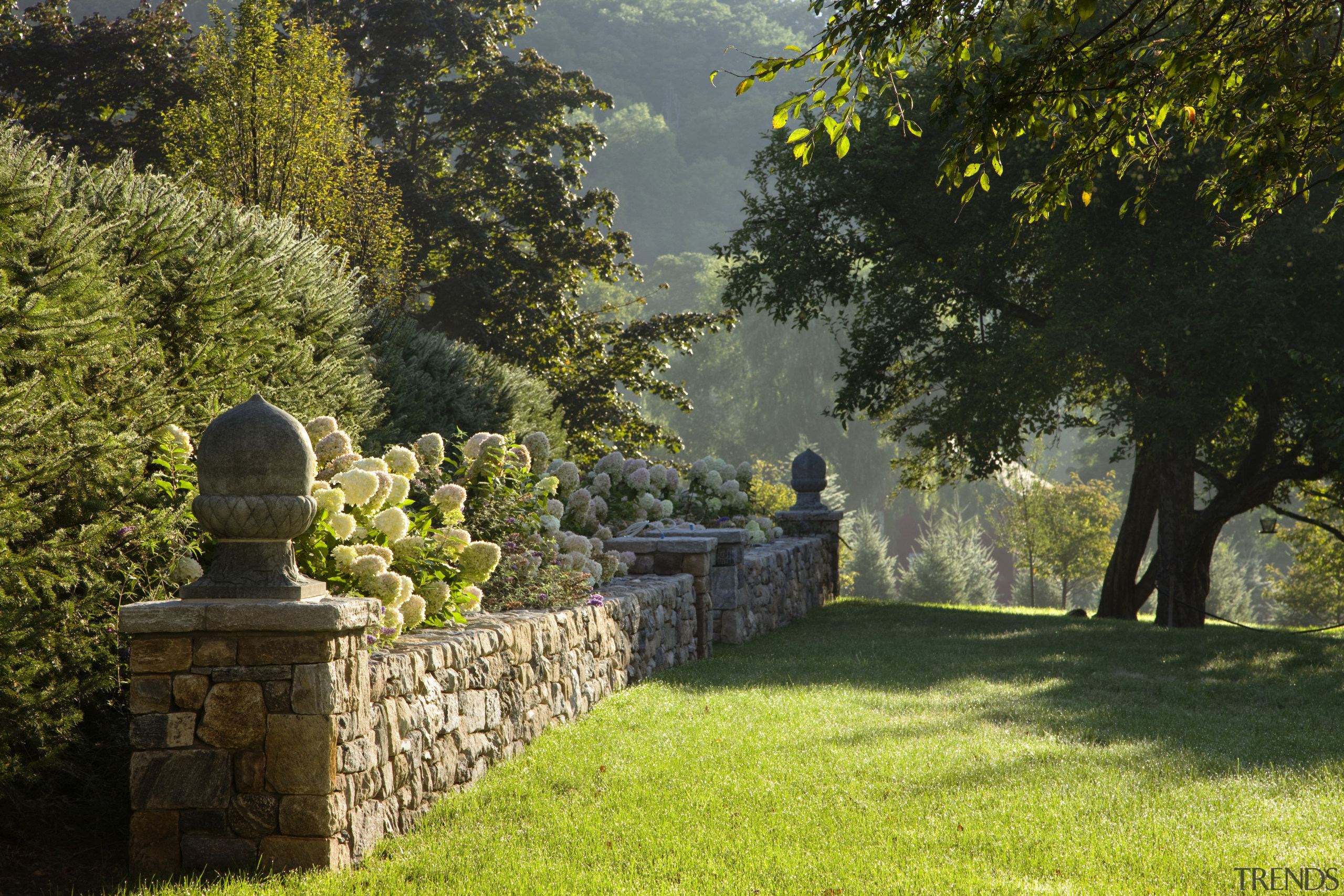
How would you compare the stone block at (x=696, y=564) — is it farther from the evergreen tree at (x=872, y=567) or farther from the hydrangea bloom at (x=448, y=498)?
the evergreen tree at (x=872, y=567)

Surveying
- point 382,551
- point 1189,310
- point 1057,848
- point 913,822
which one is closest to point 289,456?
point 382,551

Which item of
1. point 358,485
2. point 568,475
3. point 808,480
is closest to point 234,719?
point 358,485

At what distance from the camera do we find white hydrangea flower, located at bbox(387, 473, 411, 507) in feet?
17.3

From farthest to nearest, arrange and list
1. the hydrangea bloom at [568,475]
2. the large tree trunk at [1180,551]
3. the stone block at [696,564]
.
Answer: the large tree trunk at [1180,551] → the stone block at [696,564] → the hydrangea bloom at [568,475]

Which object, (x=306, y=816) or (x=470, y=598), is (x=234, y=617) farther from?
(x=470, y=598)

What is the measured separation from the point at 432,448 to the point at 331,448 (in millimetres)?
1617

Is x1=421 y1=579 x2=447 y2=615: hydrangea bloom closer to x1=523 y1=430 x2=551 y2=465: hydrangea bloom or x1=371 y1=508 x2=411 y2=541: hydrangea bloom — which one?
x1=371 y1=508 x2=411 y2=541: hydrangea bloom

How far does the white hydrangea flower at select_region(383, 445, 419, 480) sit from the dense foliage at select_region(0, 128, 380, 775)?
3.23ft

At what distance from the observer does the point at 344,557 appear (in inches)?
187

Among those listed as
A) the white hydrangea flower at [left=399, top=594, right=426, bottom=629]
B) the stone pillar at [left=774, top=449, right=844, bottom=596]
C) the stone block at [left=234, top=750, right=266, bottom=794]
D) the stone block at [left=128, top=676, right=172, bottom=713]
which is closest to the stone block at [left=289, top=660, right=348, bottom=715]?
the stone block at [left=234, top=750, right=266, bottom=794]

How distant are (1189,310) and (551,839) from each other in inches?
424

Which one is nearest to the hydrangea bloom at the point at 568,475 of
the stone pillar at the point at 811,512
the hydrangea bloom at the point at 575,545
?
the hydrangea bloom at the point at 575,545

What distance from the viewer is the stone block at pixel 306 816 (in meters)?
3.83

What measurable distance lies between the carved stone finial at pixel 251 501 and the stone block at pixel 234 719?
0.37m
